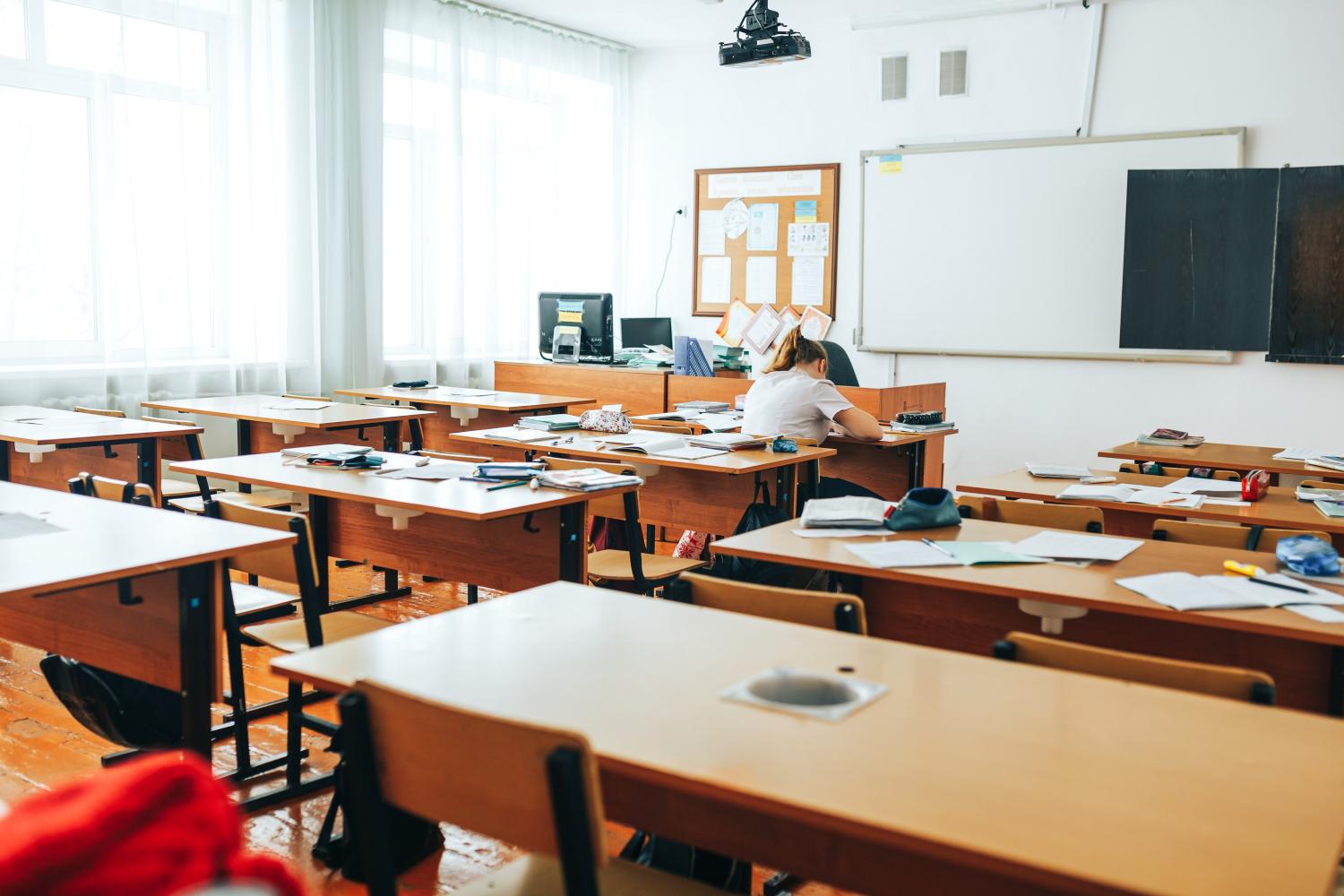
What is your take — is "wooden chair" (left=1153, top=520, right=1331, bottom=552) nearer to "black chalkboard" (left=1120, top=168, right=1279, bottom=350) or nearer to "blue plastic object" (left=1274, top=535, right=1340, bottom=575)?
"blue plastic object" (left=1274, top=535, right=1340, bottom=575)

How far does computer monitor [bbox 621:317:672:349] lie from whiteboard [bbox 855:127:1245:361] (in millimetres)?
1338

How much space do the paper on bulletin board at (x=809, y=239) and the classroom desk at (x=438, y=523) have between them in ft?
14.9

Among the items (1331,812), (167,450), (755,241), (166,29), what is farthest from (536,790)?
(755,241)

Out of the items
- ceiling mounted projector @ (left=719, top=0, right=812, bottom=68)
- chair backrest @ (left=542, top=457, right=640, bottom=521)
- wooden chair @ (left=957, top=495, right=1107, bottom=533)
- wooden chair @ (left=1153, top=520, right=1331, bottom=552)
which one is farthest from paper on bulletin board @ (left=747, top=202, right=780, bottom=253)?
wooden chair @ (left=1153, top=520, right=1331, bottom=552)

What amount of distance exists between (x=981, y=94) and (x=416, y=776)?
6562mm

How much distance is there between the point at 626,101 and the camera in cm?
844

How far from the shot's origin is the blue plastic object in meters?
2.25

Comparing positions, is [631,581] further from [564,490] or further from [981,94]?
[981,94]

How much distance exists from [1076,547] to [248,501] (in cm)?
316

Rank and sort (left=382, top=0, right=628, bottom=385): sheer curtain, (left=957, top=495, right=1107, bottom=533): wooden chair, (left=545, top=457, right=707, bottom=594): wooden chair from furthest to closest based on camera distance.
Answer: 1. (left=382, top=0, right=628, bottom=385): sheer curtain
2. (left=545, top=457, right=707, bottom=594): wooden chair
3. (left=957, top=495, right=1107, bottom=533): wooden chair

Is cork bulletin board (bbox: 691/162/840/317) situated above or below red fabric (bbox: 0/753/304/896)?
above

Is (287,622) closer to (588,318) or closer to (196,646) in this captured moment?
(196,646)

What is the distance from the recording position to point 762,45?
18.9ft

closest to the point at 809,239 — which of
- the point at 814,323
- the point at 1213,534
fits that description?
the point at 814,323
